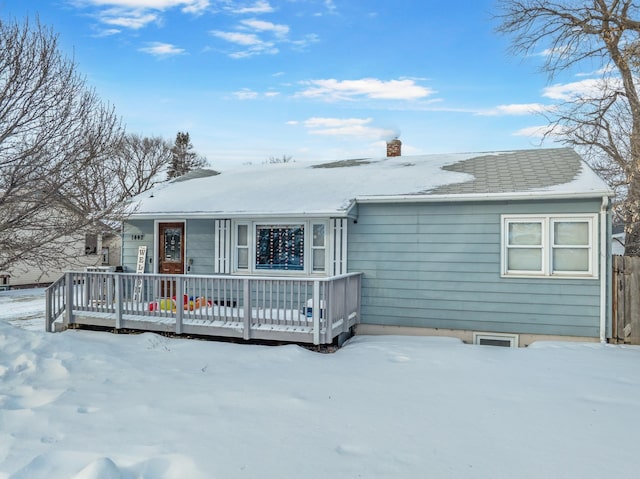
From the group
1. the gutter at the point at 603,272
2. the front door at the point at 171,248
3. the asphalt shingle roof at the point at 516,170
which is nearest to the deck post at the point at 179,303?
the front door at the point at 171,248

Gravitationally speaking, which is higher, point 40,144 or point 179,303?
point 40,144

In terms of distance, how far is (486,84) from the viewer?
1653cm

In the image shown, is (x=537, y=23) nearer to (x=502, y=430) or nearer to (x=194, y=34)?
(x=194, y=34)

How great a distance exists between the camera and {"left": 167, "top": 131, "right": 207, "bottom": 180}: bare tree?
31.9m

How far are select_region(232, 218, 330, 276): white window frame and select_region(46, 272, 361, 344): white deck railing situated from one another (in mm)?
421

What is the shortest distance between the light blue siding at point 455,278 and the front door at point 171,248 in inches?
170

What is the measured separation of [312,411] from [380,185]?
19.2 feet

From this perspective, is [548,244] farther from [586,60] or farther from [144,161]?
[144,161]

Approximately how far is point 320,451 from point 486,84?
53.8ft

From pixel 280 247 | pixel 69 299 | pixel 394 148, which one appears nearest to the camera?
pixel 69 299

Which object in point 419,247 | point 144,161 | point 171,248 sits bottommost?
point 171,248

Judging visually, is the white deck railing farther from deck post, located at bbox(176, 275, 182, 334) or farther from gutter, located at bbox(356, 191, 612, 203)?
gutter, located at bbox(356, 191, 612, 203)

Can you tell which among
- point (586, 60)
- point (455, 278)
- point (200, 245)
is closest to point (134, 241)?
point (200, 245)

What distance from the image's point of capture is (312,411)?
178 inches
